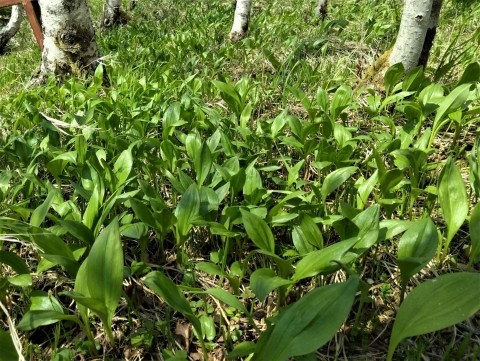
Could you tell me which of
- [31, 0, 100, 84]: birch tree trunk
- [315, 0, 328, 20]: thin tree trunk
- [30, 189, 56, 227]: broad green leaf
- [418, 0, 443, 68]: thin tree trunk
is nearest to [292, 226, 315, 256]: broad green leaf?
[30, 189, 56, 227]: broad green leaf

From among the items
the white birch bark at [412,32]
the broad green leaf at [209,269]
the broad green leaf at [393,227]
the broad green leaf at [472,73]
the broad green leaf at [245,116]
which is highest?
the white birch bark at [412,32]

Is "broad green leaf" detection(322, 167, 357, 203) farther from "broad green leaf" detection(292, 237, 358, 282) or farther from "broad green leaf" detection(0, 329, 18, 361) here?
"broad green leaf" detection(0, 329, 18, 361)

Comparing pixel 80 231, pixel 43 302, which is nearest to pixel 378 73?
pixel 80 231

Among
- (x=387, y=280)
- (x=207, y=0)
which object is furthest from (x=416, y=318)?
(x=207, y=0)

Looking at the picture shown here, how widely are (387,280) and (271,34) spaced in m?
3.84

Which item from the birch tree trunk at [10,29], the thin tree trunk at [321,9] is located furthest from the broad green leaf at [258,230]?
the birch tree trunk at [10,29]

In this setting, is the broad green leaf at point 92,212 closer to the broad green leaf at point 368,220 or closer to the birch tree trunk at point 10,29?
the broad green leaf at point 368,220

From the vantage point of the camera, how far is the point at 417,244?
1484mm

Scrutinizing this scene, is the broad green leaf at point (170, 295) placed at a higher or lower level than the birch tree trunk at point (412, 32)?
lower

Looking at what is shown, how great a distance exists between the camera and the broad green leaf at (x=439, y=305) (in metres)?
1.13

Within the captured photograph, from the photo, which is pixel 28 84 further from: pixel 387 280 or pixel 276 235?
pixel 387 280

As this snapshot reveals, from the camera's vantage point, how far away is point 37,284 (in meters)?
1.83

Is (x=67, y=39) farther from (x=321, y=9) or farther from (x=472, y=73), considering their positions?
(x=321, y=9)

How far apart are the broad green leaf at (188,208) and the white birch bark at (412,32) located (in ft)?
7.04
